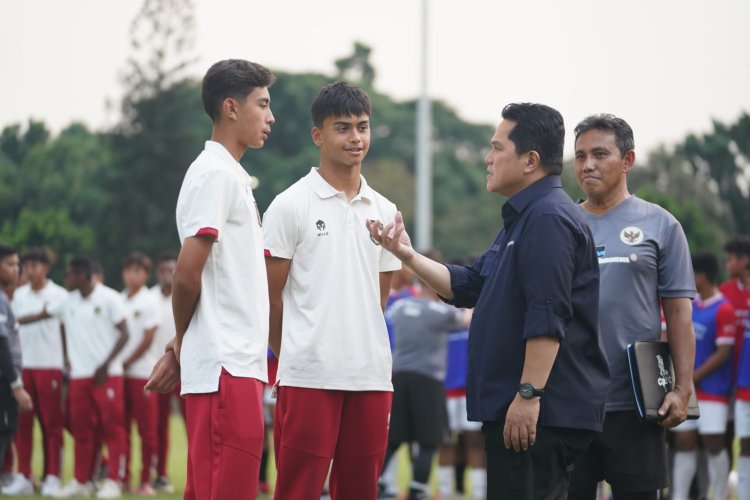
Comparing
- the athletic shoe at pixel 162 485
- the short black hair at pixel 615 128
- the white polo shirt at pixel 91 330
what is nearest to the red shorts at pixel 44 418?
the white polo shirt at pixel 91 330

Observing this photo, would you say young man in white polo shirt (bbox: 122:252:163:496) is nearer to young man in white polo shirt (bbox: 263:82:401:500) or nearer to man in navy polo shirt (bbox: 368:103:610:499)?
young man in white polo shirt (bbox: 263:82:401:500)

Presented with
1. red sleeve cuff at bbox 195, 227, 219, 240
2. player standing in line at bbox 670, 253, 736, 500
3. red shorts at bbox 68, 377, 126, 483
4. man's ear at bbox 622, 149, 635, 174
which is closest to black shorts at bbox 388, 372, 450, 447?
player standing in line at bbox 670, 253, 736, 500

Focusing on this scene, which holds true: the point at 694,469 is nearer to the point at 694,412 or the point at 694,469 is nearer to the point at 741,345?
the point at 741,345

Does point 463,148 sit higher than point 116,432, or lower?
higher

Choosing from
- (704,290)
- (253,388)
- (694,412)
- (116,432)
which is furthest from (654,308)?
(116,432)

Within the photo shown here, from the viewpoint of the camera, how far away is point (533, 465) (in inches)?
193

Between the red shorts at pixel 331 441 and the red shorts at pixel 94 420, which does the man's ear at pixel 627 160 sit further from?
the red shorts at pixel 94 420

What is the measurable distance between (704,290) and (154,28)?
31.7 meters

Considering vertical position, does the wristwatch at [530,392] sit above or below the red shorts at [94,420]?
above

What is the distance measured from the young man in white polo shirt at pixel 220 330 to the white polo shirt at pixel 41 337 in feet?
26.6

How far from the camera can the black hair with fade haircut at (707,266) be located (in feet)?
34.7

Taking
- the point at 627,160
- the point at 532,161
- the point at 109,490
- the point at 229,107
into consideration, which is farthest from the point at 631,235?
the point at 109,490

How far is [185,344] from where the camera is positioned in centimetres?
508

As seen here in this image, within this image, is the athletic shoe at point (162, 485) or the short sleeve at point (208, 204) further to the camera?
the athletic shoe at point (162, 485)
